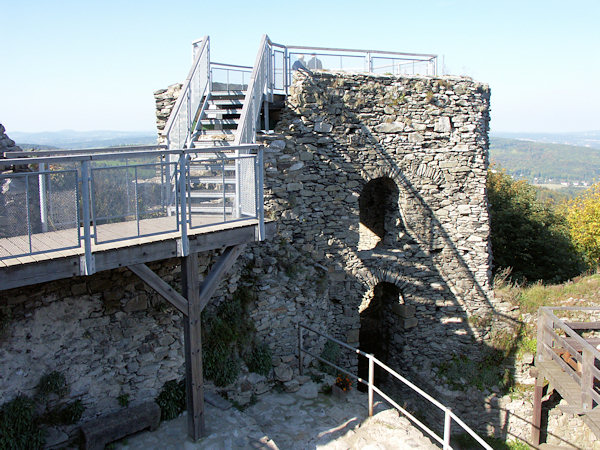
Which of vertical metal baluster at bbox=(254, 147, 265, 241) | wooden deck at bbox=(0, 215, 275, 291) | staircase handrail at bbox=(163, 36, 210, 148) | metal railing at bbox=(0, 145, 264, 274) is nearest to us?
wooden deck at bbox=(0, 215, 275, 291)

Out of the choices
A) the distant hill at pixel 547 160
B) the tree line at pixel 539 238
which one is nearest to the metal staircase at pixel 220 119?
the tree line at pixel 539 238

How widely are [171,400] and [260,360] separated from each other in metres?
1.80

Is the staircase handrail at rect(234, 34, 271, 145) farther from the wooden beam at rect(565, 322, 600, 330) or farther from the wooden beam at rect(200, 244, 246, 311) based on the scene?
the wooden beam at rect(565, 322, 600, 330)

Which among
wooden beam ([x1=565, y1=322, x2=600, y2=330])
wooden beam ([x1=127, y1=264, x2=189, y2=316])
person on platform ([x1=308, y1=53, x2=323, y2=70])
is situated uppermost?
person on platform ([x1=308, y1=53, x2=323, y2=70])

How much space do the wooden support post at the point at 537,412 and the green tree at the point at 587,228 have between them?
7.50 metres

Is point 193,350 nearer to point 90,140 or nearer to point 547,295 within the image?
point 547,295

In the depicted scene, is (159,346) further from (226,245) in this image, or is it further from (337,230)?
(337,230)

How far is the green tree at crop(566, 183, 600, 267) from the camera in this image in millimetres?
16531

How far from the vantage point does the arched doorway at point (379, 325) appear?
1174cm

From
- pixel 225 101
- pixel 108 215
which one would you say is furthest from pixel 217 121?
pixel 108 215

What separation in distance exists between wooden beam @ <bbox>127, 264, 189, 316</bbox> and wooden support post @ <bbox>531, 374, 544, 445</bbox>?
7.94 meters

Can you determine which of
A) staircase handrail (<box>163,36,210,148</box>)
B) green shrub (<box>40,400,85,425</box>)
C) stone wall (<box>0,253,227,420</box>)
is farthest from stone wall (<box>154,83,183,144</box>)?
green shrub (<box>40,400,85,425</box>)

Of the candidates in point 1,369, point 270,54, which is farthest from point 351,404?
point 270,54

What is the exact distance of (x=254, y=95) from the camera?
903cm
